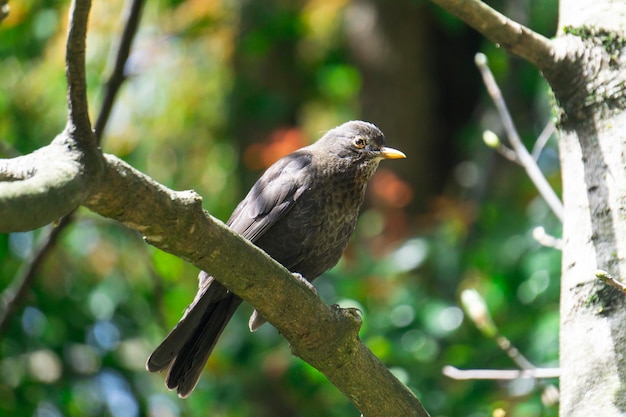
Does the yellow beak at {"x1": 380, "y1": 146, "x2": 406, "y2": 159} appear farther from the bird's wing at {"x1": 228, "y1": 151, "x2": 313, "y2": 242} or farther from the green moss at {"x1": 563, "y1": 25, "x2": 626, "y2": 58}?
the green moss at {"x1": 563, "y1": 25, "x2": 626, "y2": 58}

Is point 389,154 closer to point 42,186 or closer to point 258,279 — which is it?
point 258,279

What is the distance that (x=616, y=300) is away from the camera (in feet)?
8.28

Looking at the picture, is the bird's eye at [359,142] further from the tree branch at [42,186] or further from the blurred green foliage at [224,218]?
the tree branch at [42,186]

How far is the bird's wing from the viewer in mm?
3889

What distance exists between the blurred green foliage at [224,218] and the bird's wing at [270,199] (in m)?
0.73

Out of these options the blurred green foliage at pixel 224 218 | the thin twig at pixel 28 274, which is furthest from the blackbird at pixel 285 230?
the thin twig at pixel 28 274

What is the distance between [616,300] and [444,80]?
592cm

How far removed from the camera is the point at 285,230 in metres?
3.91

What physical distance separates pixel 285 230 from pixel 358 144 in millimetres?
863

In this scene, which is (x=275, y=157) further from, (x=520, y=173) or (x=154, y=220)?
(x=154, y=220)

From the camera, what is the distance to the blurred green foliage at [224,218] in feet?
15.8

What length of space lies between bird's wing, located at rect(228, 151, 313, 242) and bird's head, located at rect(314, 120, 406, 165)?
0.33 metres

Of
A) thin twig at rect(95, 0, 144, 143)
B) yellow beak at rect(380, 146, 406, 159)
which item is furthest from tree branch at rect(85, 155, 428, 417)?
yellow beak at rect(380, 146, 406, 159)

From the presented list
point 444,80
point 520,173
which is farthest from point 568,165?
point 444,80
